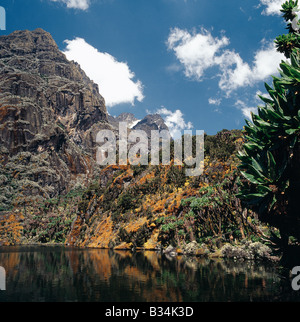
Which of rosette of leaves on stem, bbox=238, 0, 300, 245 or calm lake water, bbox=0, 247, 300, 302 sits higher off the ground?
rosette of leaves on stem, bbox=238, 0, 300, 245

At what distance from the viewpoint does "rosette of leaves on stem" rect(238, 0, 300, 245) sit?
41.4 feet

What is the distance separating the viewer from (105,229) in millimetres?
75562

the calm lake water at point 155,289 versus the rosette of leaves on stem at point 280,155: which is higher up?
the rosette of leaves on stem at point 280,155

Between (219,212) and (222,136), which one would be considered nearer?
(219,212)

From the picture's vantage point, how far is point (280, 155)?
14.1m

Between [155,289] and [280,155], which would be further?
[155,289]

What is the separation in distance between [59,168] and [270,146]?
198 meters

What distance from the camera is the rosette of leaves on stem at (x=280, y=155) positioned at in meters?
12.6

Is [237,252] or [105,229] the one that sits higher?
[237,252]

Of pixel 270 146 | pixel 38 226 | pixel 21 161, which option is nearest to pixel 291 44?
pixel 270 146

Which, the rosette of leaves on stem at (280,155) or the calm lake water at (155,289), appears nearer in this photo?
the rosette of leaves on stem at (280,155)

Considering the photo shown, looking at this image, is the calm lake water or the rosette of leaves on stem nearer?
the rosette of leaves on stem

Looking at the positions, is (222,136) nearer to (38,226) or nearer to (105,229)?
(105,229)
